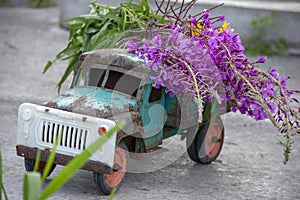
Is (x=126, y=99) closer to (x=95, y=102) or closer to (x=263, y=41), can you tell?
(x=95, y=102)

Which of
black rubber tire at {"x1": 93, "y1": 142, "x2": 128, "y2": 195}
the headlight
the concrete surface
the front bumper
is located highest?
the headlight

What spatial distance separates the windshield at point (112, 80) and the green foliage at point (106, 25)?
10.9 inches

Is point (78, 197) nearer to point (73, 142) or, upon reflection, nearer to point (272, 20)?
point (73, 142)

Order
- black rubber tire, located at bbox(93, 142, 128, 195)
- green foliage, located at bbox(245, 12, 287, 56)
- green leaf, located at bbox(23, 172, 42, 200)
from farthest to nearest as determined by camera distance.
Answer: green foliage, located at bbox(245, 12, 287, 56) → black rubber tire, located at bbox(93, 142, 128, 195) → green leaf, located at bbox(23, 172, 42, 200)

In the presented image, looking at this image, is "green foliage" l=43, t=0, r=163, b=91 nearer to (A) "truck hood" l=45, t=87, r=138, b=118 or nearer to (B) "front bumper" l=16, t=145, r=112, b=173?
(A) "truck hood" l=45, t=87, r=138, b=118

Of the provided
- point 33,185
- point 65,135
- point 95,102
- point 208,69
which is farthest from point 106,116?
point 33,185

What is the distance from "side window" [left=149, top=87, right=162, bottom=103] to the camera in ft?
11.2

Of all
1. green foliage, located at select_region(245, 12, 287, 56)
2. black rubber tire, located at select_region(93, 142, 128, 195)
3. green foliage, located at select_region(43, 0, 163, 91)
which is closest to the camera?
black rubber tire, located at select_region(93, 142, 128, 195)

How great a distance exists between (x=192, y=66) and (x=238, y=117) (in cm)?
174

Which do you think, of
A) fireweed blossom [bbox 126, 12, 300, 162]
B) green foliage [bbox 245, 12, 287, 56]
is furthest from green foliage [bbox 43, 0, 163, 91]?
green foliage [bbox 245, 12, 287, 56]

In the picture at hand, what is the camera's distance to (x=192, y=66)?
330 centimetres

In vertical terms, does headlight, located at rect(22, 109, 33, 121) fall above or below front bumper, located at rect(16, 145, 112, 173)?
above

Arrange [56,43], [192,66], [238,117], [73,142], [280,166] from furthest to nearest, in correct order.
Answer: [56,43], [238,117], [280,166], [192,66], [73,142]

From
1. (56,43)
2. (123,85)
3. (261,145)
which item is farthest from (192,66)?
(56,43)
